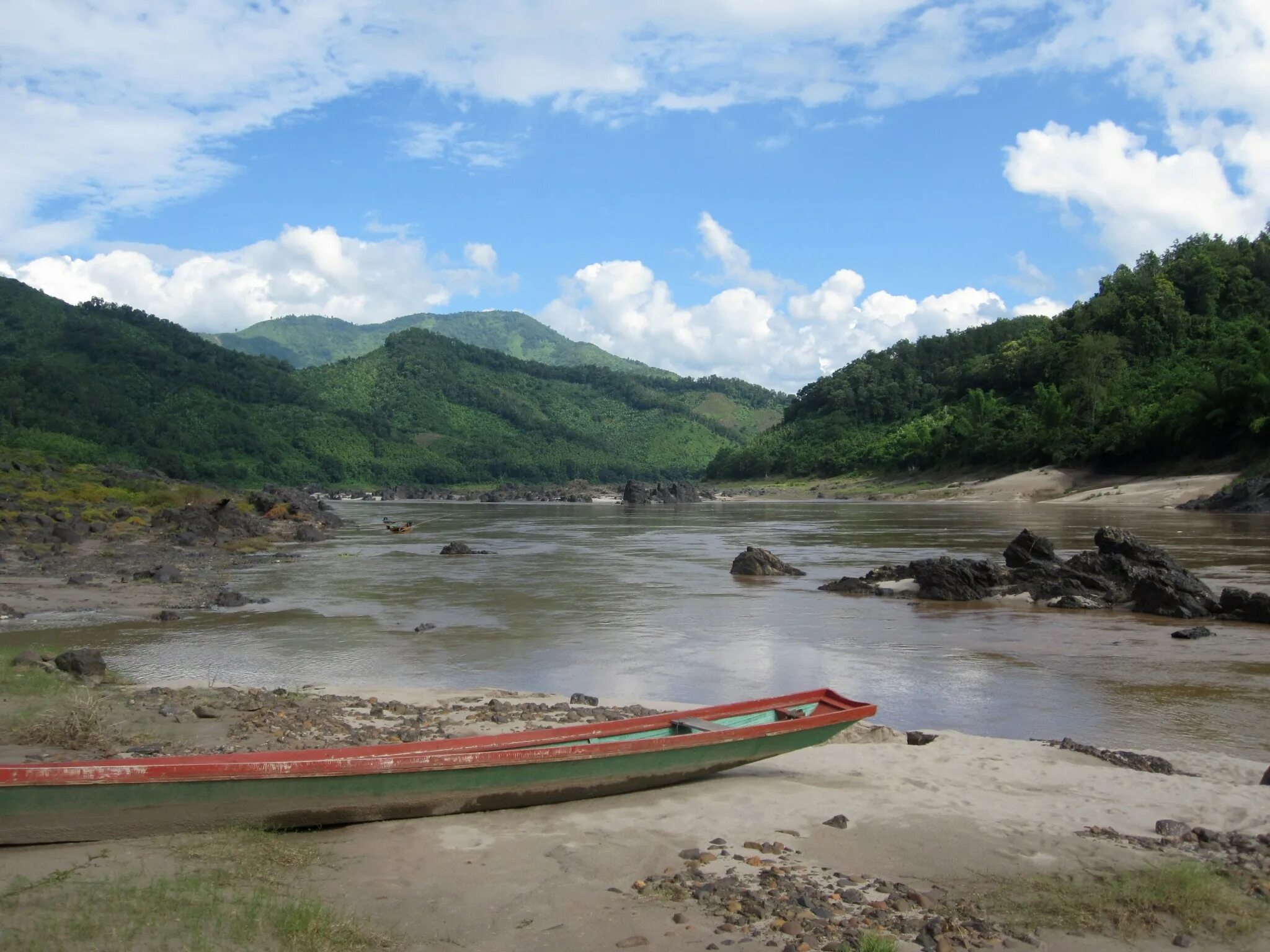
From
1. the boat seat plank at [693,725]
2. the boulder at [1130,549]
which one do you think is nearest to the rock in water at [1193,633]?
the boulder at [1130,549]

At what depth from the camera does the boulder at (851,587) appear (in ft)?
88.9

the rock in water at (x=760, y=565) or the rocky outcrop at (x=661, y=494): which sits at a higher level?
the rocky outcrop at (x=661, y=494)

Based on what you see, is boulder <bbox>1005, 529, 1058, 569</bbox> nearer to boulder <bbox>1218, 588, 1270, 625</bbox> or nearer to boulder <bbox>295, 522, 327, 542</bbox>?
boulder <bbox>1218, 588, 1270, 625</bbox>

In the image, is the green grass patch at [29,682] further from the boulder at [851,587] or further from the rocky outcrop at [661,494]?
the rocky outcrop at [661,494]

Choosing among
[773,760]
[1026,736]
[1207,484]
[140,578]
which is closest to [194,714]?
[773,760]

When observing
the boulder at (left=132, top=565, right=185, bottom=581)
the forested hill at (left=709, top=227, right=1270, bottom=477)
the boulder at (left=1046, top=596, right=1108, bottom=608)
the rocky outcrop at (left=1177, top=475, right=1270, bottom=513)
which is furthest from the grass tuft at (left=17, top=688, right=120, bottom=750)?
the forested hill at (left=709, top=227, right=1270, bottom=477)

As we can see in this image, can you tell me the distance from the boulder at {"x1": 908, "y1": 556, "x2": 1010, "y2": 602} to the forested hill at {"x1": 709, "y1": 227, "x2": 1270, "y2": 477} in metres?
46.8

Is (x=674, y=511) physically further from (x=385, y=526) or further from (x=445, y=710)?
(x=445, y=710)

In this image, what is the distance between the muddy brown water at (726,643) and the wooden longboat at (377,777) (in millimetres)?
4574

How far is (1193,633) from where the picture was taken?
19.4m

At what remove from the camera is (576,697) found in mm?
14242

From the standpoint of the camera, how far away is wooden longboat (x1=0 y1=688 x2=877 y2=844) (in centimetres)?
748

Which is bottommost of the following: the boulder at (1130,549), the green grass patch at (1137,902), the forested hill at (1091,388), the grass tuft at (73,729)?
the green grass patch at (1137,902)

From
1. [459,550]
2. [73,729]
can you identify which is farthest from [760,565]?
[73,729]
